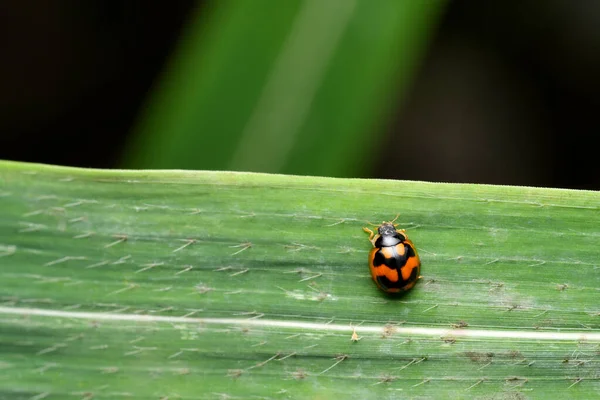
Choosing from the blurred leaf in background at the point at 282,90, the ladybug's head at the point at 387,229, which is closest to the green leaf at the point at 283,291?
the ladybug's head at the point at 387,229

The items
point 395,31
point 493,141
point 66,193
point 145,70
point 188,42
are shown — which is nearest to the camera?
point 66,193

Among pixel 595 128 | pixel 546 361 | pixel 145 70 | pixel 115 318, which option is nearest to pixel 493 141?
pixel 595 128

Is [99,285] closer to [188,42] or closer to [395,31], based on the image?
[188,42]

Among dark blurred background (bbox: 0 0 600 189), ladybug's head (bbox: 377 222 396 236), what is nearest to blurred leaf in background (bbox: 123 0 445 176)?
dark blurred background (bbox: 0 0 600 189)

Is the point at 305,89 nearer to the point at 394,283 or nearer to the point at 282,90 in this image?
the point at 282,90

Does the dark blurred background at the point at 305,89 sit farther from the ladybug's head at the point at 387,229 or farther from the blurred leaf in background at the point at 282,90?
the ladybug's head at the point at 387,229
